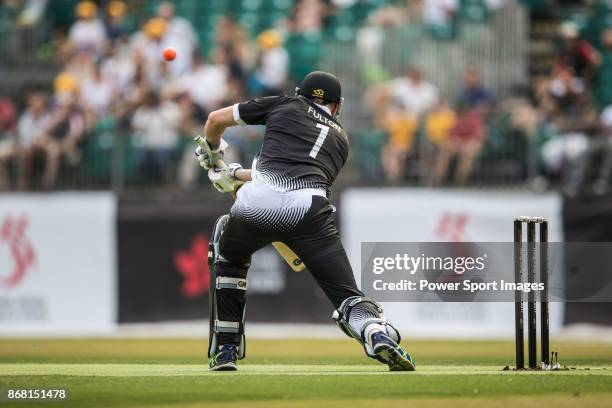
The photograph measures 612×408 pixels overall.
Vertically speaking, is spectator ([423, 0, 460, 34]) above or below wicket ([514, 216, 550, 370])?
above

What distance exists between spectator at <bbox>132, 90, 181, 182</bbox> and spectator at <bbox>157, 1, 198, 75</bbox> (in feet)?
5.21

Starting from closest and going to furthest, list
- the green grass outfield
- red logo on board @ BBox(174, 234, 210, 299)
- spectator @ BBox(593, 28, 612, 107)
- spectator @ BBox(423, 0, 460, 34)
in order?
1. the green grass outfield
2. red logo on board @ BBox(174, 234, 210, 299)
3. spectator @ BBox(593, 28, 612, 107)
4. spectator @ BBox(423, 0, 460, 34)

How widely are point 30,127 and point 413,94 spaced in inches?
254

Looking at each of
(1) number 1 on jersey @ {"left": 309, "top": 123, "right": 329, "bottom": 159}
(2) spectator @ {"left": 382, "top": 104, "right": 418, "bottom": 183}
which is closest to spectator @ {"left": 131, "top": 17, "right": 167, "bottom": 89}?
(2) spectator @ {"left": 382, "top": 104, "right": 418, "bottom": 183}

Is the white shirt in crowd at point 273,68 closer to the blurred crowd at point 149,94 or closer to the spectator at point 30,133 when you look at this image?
the blurred crowd at point 149,94

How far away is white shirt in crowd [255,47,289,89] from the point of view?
2092cm

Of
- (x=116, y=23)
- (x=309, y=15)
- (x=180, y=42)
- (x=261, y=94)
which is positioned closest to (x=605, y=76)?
(x=309, y=15)

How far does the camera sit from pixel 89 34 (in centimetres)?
2345

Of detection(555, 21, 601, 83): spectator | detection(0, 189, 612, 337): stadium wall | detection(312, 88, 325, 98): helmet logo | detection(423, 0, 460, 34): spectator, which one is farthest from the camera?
detection(423, 0, 460, 34): spectator

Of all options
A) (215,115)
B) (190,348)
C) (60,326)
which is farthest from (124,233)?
(215,115)

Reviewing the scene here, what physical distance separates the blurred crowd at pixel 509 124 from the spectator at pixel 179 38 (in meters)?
3.35

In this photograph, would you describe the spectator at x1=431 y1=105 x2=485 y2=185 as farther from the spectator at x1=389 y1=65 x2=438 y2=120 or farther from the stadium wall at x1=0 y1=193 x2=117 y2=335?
A: the stadium wall at x1=0 y1=193 x2=117 y2=335

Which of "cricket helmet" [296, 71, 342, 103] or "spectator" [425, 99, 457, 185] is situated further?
"spectator" [425, 99, 457, 185]

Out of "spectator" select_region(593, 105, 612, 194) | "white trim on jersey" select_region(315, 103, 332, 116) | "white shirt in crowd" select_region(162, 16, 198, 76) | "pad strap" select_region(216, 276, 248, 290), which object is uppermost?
"white shirt in crowd" select_region(162, 16, 198, 76)
